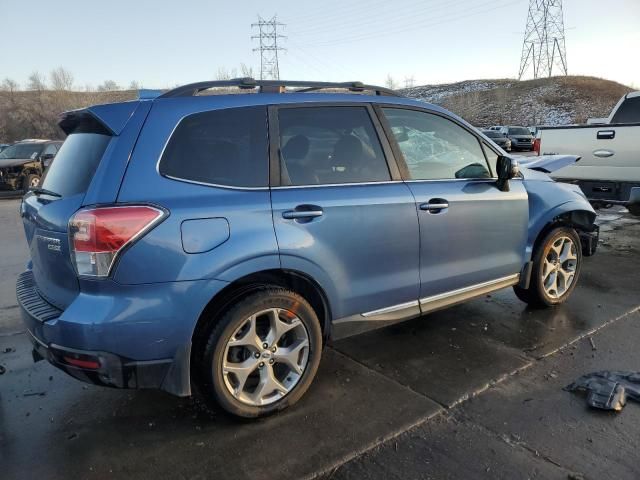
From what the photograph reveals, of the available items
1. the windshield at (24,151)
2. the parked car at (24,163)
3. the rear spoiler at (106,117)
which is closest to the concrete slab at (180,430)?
the rear spoiler at (106,117)

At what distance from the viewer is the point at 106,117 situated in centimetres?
269

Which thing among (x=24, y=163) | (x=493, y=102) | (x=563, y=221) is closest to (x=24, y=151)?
(x=24, y=163)

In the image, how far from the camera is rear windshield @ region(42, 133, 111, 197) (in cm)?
263

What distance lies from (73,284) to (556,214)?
3.75m

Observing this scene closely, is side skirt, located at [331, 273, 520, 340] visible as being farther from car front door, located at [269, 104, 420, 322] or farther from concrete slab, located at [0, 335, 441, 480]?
concrete slab, located at [0, 335, 441, 480]

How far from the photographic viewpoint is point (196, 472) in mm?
2480

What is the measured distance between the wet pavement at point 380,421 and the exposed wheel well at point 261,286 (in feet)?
1.72

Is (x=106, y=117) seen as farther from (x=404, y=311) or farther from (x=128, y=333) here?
(x=404, y=311)

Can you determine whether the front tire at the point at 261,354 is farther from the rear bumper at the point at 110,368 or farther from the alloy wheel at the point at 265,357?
the rear bumper at the point at 110,368

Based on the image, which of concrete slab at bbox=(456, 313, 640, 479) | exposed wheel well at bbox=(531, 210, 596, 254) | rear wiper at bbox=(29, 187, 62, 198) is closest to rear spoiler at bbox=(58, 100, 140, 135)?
rear wiper at bbox=(29, 187, 62, 198)

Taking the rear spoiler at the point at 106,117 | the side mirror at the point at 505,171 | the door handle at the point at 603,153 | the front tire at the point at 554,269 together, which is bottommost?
the front tire at the point at 554,269

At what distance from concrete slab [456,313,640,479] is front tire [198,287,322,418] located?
0.99 m

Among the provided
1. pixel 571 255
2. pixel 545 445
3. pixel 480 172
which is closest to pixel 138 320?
pixel 545 445

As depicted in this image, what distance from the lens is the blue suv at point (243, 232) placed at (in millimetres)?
2445
